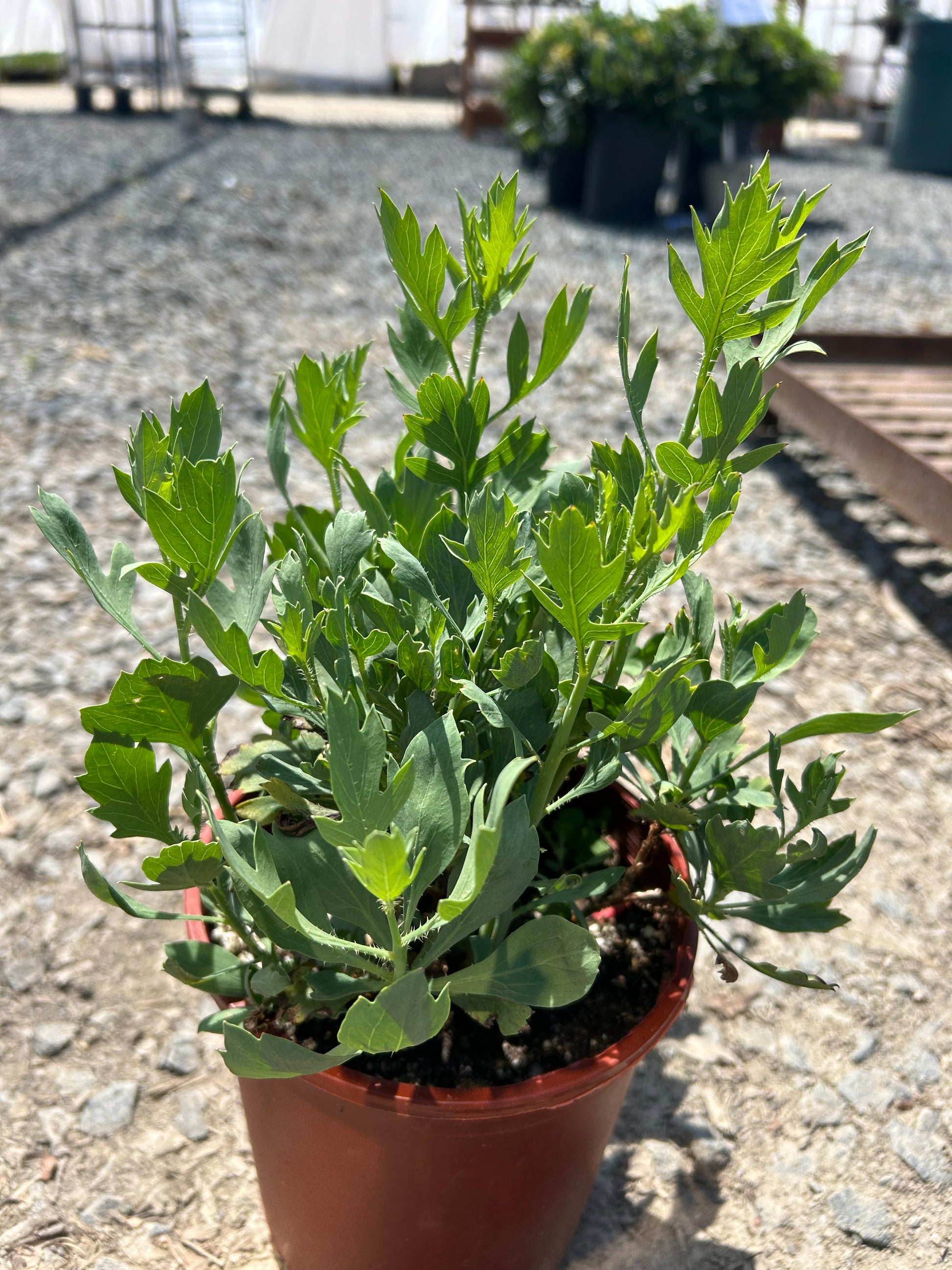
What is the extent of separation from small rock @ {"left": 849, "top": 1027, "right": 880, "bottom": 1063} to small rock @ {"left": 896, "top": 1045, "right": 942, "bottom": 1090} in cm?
4

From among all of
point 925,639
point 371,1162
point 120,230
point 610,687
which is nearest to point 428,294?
point 610,687

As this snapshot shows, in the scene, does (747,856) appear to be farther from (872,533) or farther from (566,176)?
(566,176)

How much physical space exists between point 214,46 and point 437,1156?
391 inches

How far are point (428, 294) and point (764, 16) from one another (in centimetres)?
598

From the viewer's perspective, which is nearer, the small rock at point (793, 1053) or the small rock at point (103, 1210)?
the small rock at point (103, 1210)

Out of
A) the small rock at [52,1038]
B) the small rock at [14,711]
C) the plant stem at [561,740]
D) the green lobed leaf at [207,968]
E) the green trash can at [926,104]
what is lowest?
the small rock at [52,1038]

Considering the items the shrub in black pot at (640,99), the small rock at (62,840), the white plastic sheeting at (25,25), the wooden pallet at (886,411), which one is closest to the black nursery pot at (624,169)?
the shrub in black pot at (640,99)

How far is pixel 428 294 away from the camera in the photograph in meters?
0.84

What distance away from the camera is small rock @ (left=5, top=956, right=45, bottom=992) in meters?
1.50

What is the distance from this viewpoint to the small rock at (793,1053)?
1.49 m

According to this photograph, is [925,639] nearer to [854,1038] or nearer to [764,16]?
[854,1038]

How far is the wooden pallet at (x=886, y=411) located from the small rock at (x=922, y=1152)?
140 centimetres

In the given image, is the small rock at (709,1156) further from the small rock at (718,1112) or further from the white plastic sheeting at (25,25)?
the white plastic sheeting at (25,25)

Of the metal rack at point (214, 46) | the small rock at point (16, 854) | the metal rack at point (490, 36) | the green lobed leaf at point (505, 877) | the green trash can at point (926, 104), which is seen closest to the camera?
the green lobed leaf at point (505, 877)
